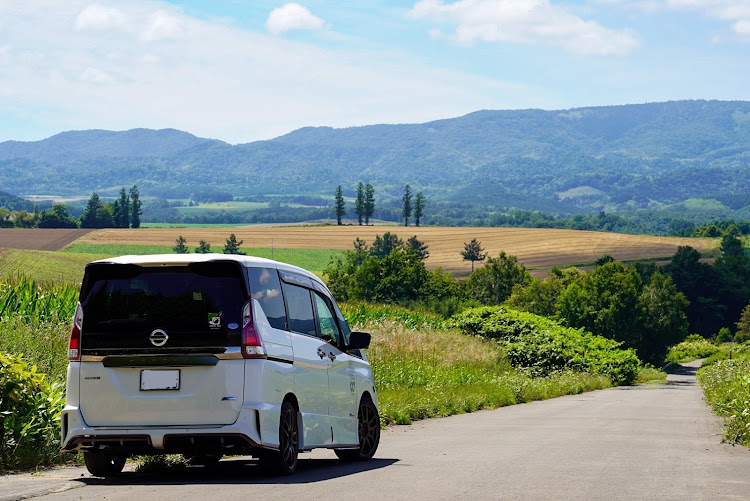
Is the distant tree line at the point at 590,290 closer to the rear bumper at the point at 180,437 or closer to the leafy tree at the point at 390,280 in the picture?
the leafy tree at the point at 390,280

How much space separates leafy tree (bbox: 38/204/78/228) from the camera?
16438 centimetres

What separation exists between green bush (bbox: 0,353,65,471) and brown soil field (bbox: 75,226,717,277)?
12822 centimetres

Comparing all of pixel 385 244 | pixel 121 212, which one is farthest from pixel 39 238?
pixel 385 244

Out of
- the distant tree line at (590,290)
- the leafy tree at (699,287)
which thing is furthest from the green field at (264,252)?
the leafy tree at (699,287)

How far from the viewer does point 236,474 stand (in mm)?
10578

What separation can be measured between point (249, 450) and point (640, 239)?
17075 centimetres

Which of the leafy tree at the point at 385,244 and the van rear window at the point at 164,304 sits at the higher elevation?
A: the van rear window at the point at 164,304

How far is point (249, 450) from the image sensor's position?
9.59 metres

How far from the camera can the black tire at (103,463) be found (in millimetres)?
10038

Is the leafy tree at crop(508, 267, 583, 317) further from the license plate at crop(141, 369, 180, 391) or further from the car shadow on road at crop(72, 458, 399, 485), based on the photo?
the license plate at crop(141, 369, 180, 391)

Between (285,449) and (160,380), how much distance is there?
1472mm

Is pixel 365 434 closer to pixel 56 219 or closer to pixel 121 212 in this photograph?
pixel 56 219

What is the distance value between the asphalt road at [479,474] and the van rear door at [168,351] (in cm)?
72

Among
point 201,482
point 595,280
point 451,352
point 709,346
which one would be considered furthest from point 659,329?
point 201,482
